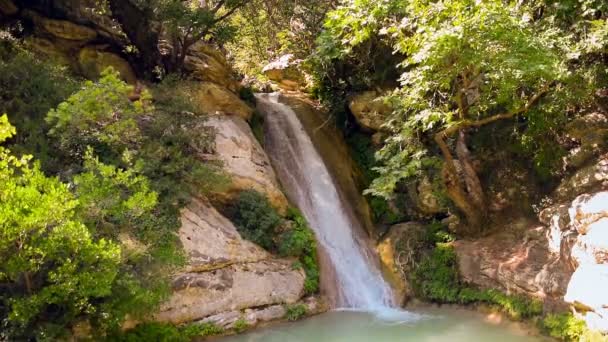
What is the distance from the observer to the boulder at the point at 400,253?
12.8 metres

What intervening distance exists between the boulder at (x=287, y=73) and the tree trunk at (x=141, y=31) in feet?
19.3

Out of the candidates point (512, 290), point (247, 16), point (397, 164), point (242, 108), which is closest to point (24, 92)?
point (242, 108)

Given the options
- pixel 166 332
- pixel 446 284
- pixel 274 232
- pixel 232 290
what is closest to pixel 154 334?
pixel 166 332

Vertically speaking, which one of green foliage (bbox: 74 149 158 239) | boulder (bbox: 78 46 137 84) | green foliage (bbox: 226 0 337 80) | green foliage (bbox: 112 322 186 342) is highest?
green foliage (bbox: 226 0 337 80)

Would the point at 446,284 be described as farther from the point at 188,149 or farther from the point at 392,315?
the point at 188,149

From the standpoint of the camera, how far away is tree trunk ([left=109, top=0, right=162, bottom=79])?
14430 mm

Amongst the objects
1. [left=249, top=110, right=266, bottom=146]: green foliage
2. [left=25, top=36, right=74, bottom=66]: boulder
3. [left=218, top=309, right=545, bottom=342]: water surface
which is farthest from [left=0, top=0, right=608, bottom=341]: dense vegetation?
[left=249, top=110, right=266, bottom=146]: green foliage

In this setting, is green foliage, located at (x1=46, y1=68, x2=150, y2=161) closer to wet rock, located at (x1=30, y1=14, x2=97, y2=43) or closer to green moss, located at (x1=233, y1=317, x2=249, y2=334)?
green moss, located at (x1=233, y1=317, x2=249, y2=334)

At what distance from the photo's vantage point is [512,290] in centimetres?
1098

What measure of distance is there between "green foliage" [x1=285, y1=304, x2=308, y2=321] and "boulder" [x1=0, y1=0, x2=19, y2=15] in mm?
11274

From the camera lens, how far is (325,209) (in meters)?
14.6

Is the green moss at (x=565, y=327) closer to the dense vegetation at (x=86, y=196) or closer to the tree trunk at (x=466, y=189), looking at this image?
the tree trunk at (x=466, y=189)

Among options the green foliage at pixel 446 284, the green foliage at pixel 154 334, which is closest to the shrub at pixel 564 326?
the green foliage at pixel 446 284

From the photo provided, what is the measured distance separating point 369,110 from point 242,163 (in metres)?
5.20
